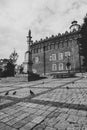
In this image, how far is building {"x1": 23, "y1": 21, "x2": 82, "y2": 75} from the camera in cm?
3400

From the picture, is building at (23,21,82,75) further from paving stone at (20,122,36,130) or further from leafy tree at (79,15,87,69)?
paving stone at (20,122,36,130)

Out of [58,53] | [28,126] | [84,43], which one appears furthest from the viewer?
[58,53]

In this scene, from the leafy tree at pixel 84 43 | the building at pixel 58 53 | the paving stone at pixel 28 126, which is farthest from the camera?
the building at pixel 58 53

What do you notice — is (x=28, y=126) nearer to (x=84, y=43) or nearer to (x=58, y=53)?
(x=84, y=43)

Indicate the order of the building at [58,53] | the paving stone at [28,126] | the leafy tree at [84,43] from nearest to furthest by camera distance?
1. the paving stone at [28,126]
2. the leafy tree at [84,43]
3. the building at [58,53]

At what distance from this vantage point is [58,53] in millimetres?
37906

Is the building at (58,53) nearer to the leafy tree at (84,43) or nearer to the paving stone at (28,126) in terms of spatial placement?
the leafy tree at (84,43)

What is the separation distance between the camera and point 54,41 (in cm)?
3912

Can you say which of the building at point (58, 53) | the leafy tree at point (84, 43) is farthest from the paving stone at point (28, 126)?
the building at point (58, 53)

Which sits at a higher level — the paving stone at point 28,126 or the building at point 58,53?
the building at point 58,53

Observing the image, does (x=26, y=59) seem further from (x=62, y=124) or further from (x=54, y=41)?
(x=54, y=41)

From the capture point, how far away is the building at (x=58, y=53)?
3400 cm

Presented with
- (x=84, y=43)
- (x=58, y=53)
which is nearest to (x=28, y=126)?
(x=84, y=43)

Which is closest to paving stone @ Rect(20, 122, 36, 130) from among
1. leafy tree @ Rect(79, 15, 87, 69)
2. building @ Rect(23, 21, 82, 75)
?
leafy tree @ Rect(79, 15, 87, 69)
